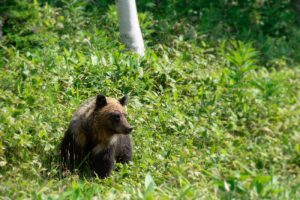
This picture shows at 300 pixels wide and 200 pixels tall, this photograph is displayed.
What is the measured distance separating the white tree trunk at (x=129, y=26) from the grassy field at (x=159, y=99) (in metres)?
0.24

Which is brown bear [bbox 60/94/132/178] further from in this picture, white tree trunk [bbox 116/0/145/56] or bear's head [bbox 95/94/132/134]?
white tree trunk [bbox 116/0/145/56]

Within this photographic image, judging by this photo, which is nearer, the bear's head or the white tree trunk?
the bear's head

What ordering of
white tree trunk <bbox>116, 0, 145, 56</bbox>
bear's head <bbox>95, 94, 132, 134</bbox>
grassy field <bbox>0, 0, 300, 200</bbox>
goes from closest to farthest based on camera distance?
grassy field <bbox>0, 0, 300, 200</bbox>, bear's head <bbox>95, 94, 132, 134</bbox>, white tree trunk <bbox>116, 0, 145, 56</bbox>

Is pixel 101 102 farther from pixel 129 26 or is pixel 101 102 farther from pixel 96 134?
pixel 129 26

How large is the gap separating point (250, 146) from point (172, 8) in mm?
5185

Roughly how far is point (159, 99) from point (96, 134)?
5.93 feet

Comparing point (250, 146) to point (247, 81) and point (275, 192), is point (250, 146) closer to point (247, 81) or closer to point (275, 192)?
point (247, 81)

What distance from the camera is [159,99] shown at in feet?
33.1

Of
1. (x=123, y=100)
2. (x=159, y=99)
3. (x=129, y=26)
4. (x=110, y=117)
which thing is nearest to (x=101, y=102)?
(x=110, y=117)

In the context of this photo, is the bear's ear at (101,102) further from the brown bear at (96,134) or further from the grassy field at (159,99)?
the grassy field at (159,99)

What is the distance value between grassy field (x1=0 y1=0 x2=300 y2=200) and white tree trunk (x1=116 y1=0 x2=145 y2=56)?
24 cm

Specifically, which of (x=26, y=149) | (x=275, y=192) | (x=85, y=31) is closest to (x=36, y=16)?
(x=85, y=31)

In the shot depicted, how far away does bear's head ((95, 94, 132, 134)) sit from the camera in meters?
8.39

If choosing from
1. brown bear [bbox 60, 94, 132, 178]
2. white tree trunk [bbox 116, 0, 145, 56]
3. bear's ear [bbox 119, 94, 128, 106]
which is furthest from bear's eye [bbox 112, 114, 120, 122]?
white tree trunk [bbox 116, 0, 145, 56]
